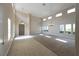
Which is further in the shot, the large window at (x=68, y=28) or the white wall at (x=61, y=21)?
the large window at (x=68, y=28)

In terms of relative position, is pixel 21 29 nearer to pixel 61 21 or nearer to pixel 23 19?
pixel 23 19

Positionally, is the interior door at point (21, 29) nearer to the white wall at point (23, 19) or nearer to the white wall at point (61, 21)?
the white wall at point (23, 19)

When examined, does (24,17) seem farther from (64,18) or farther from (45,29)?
(64,18)

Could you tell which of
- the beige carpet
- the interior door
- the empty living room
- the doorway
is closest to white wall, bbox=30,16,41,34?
the empty living room

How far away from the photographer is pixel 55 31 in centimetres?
1427

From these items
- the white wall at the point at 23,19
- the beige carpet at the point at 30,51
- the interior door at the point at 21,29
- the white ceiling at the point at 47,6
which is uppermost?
the white ceiling at the point at 47,6

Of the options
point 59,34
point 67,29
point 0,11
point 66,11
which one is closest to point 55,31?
point 59,34

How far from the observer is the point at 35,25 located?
18.2 m

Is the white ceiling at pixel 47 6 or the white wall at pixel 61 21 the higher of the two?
the white ceiling at pixel 47 6

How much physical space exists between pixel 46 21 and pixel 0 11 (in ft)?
Answer: 47.5

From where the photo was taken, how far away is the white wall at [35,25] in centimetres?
1792

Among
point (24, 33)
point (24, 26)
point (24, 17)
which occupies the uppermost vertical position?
point (24, 17)

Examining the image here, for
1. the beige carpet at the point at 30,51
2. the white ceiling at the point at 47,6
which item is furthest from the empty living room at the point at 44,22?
the beige carpet at the point at 30,51

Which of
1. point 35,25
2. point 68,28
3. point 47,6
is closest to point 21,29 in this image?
point 35,25
